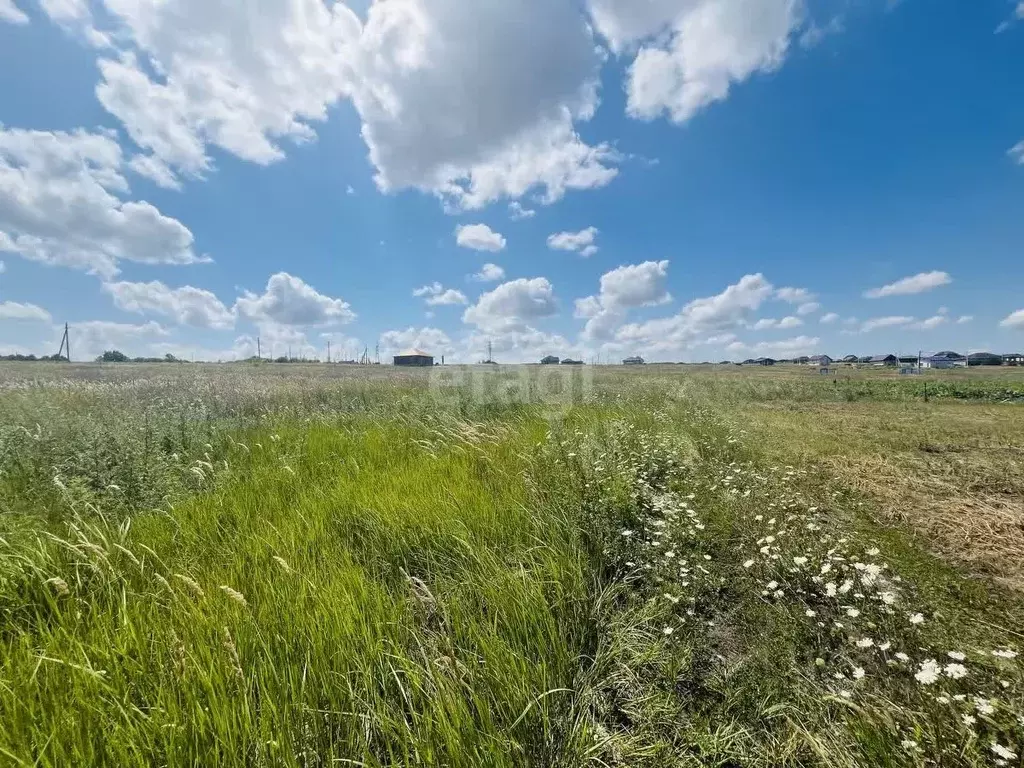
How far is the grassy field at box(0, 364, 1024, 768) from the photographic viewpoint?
1597mm

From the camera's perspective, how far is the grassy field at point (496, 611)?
62.9 inches

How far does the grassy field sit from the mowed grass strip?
19mm

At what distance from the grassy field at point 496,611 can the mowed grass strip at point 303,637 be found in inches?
0.7

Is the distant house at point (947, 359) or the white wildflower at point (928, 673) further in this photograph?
the distant house at point (947, 359)

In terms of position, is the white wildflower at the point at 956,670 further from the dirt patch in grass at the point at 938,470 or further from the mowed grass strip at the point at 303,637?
the dirt patch in grass at the point at 938,470

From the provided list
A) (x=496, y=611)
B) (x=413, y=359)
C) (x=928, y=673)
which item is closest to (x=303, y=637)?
(x=496, y=611)

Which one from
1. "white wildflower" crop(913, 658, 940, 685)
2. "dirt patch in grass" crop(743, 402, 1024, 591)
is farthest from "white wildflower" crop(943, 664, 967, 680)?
"dirt patch in grass" crop(743, 402, 1024, 591)

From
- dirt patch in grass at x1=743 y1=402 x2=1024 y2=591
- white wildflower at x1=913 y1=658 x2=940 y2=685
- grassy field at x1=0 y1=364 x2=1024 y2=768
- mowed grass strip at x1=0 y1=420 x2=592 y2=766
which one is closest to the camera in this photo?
mowed grass strip at x1=0 y1=420 x2=592 y2=766

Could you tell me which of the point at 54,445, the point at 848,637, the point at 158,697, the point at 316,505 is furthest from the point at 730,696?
the point at 54,445

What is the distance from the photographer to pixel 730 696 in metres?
1.98

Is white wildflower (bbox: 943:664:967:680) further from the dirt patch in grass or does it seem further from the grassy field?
the dirt patch in grass

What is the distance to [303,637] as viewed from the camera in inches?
77.5

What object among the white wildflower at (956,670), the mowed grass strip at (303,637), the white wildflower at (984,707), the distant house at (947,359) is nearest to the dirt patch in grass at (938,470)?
the white wildflower at (956,670)

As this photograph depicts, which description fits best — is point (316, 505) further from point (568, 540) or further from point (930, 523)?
point (930, 523)
